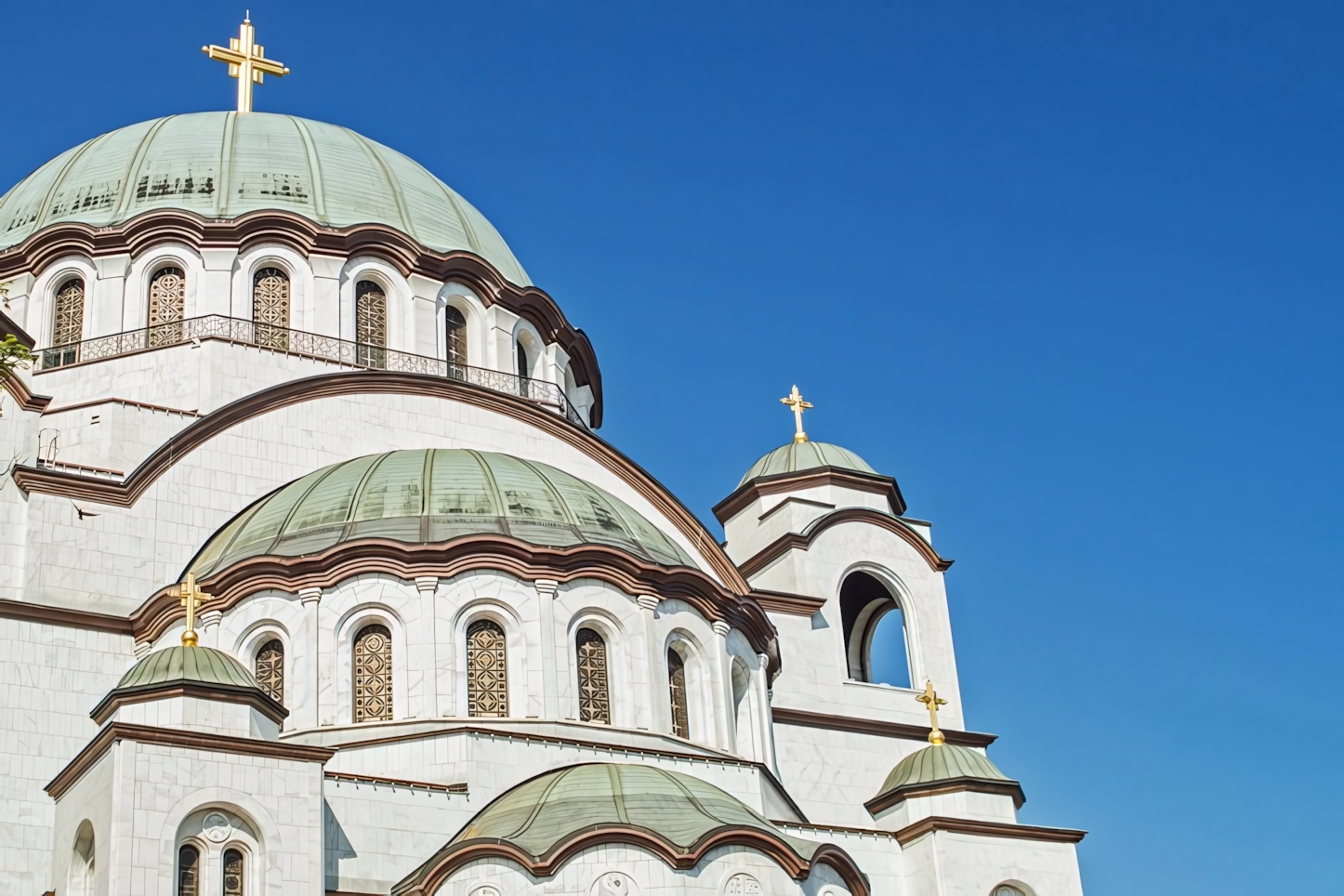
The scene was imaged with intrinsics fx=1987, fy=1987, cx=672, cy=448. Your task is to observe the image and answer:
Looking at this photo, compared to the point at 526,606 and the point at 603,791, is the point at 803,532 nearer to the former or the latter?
the point at 526,606

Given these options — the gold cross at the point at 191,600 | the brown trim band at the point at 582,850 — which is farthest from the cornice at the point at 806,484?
the brown trim band at the point at 582,850

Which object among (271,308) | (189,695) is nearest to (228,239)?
(271,308)

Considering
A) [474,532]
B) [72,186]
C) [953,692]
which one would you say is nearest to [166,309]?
[72,186]

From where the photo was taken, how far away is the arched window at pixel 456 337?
104 ft

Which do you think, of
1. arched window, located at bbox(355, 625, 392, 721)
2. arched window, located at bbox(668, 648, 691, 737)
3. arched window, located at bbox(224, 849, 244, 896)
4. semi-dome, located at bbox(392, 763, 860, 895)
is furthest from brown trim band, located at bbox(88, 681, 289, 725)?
arched window, located at bbox(668, 648, 691, 737)

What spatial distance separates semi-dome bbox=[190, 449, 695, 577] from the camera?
2430 centimetres

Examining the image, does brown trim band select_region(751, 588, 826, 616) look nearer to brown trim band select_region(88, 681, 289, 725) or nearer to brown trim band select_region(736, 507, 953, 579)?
brown trim band select_region(736, 507, 953, 579)

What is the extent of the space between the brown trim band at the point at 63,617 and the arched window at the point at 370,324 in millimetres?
7417

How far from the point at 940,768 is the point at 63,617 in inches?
445

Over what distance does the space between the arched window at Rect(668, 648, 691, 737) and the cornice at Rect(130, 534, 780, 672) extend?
1.02 m

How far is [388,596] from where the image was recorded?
23.5 meters

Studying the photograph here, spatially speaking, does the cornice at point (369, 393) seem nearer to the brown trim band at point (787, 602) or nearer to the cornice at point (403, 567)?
the brown trim band at point (787, 602)

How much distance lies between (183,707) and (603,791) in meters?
4.48

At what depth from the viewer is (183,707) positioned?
20.4 meters
